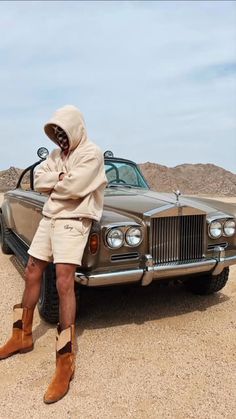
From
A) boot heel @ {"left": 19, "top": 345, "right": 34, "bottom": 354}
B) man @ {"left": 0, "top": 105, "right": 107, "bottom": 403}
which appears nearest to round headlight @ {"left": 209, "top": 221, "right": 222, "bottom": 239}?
man @ {"left": 0, "top": 105, "right": 107, "bottom": 403}

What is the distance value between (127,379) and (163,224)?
1.49m

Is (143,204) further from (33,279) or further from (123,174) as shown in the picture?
(123,174)

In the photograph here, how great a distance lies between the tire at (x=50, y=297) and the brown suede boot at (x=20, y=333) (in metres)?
0.48

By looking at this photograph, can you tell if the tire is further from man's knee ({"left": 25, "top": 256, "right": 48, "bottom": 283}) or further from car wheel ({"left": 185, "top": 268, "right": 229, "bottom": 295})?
car wheel ({"left": 185, "top": 268, "right": 229, "bottom": 295})

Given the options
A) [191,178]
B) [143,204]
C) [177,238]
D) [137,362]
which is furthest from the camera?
[191,178]

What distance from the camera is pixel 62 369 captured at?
296cm

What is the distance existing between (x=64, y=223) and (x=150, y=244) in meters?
1.02

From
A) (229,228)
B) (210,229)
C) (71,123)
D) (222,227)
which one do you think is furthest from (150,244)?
(71,123)

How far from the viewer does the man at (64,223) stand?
308 centimetres

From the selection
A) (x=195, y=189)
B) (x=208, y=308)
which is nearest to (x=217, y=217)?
(x=208, y=308)

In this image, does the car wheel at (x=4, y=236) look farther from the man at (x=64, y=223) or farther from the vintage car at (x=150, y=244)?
the man at (x=64, y=223)

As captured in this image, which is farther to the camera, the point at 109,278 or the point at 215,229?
the point at 215,229

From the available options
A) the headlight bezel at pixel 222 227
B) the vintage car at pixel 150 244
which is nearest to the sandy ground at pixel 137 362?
the vintage car at pixel 150 244

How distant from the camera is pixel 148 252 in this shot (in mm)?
3857
